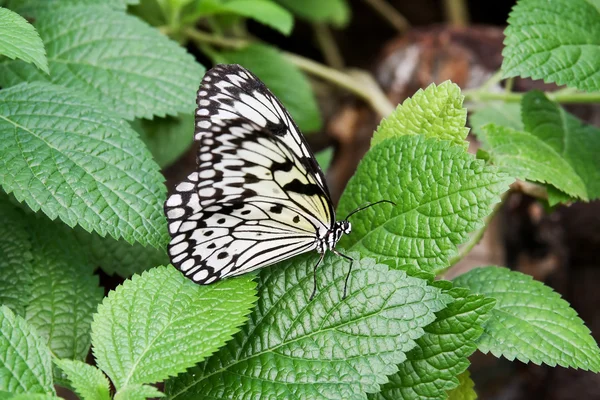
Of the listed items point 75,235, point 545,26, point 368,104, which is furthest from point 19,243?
point 368,104

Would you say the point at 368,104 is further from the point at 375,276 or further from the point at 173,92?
the point at 375,276

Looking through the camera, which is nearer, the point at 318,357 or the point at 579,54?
the point at 318,357

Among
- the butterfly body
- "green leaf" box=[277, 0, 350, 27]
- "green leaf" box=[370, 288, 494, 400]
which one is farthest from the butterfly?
"green leaf" box=[277, 0, 350, 27]

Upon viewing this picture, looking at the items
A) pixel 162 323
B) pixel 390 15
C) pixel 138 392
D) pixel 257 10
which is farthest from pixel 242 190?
pixel 390 15

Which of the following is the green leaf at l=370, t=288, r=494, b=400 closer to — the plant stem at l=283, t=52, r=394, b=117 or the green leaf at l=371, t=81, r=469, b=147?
the green leaf at l=371, t=81, r=469, b=147

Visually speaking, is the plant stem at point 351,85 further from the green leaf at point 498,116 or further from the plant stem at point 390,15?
the plant stem at point 390,15

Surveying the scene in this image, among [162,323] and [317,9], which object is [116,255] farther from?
[317,9]

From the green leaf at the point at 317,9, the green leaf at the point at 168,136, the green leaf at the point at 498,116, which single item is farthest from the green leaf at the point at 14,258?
the green leaf at the point at 317,9
